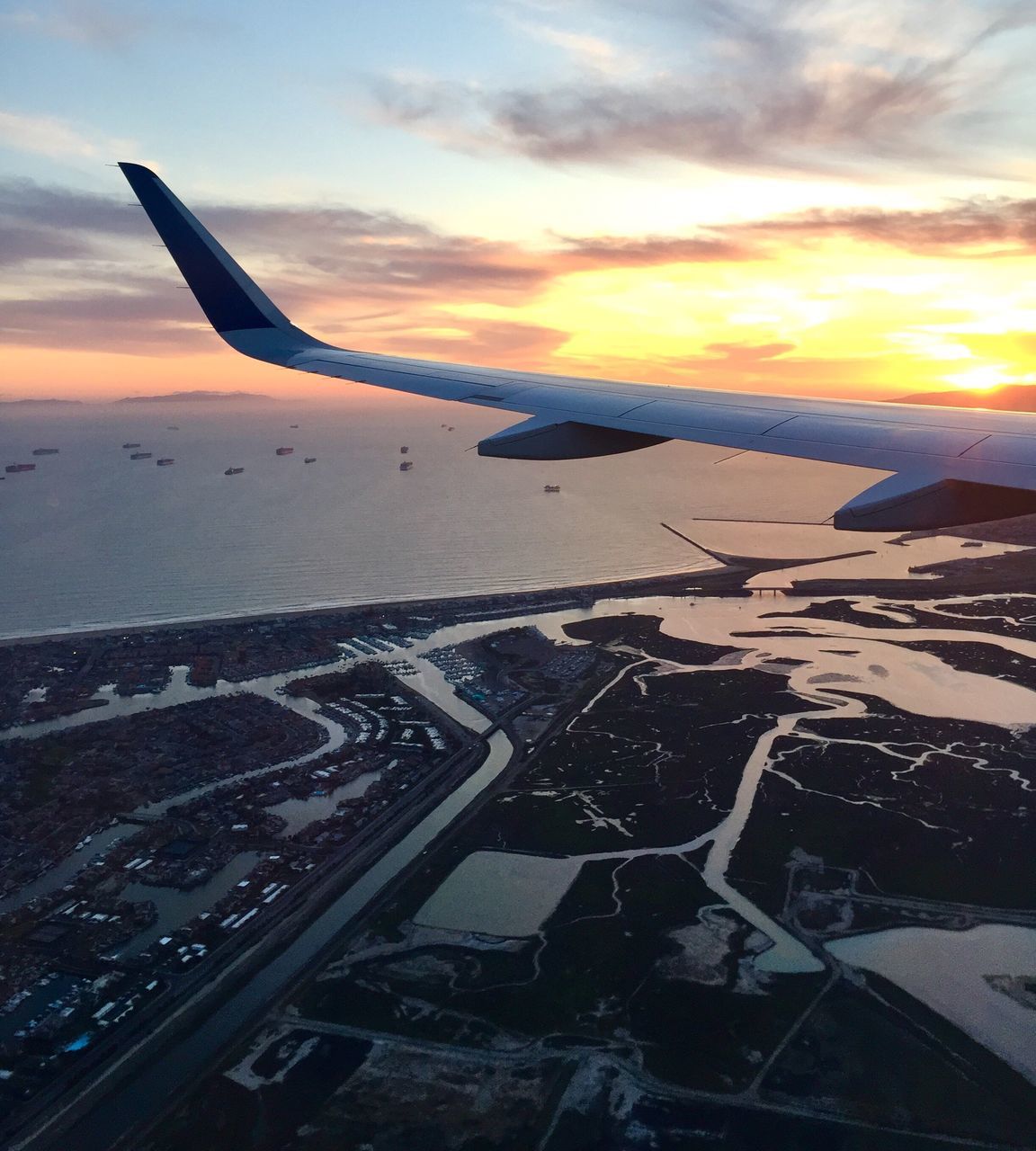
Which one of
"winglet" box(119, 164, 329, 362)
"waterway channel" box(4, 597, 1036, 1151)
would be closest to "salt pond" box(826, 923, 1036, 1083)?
"waterway channel" box(4, 597, 1036, 1151)

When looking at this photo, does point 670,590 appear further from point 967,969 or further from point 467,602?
point 967,969

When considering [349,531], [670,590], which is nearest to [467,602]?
[670,590]

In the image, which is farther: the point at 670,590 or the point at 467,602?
the point at 670,590

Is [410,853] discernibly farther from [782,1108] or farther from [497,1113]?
[782,1108]

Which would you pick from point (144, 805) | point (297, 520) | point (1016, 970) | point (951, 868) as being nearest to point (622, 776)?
point (951, 868)

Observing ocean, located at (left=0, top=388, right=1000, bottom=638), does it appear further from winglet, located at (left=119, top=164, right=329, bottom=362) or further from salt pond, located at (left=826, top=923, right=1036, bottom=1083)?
winglet, located at (left=119, top=164, right=329, bottom=362)

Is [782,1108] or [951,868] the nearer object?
[782,1108]

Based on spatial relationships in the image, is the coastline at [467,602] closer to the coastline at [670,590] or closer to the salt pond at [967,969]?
the coastline at [670,590]
